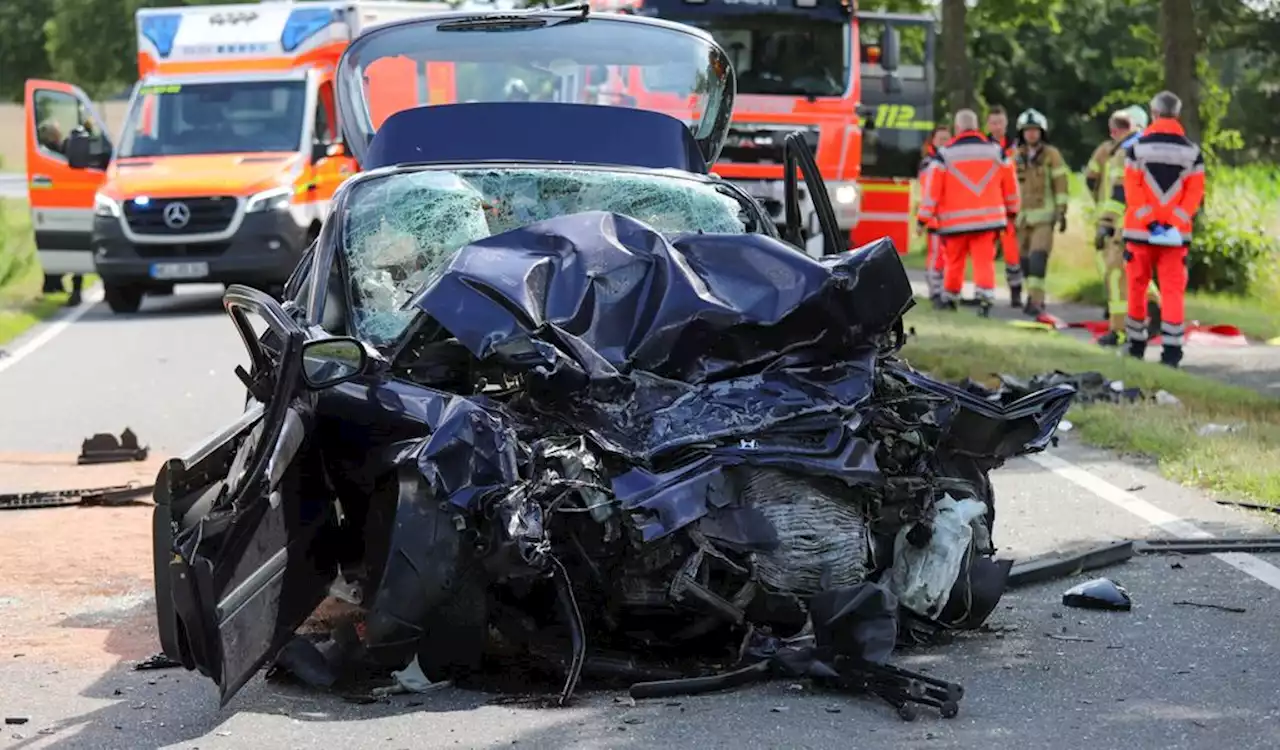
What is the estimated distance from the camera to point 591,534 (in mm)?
5719

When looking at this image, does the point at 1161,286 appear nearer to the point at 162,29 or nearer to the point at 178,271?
the point at 178,271

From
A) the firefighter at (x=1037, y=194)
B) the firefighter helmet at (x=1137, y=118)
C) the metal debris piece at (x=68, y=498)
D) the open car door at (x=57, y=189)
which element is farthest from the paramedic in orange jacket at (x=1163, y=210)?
the open car door at (x=57, y=189)

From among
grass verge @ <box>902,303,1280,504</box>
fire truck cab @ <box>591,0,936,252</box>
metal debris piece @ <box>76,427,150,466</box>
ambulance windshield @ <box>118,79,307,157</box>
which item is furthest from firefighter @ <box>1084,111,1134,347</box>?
metal debris piece @ <box>76,427,150,466</box>

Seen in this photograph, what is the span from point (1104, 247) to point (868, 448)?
13.1m

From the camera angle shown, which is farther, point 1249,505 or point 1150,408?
point 1150,408

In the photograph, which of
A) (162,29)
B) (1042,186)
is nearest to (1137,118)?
(1042,186)

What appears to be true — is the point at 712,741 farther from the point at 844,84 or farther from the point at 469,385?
the point at 844,84

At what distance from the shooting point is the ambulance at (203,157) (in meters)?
20.2

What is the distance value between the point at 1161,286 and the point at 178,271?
376 inches

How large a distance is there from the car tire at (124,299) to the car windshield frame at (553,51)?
1199cm

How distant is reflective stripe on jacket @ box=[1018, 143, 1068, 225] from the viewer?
2147 cm

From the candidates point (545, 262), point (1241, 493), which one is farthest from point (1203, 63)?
point (545, 262)

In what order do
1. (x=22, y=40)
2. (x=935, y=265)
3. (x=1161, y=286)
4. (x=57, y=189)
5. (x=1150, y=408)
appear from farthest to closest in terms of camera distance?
(x=22, y=40), (x=935, y=265), (x=57, y=189), (x=1161, y=286), (x=1150, y=408)

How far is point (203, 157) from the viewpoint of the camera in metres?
20.8
